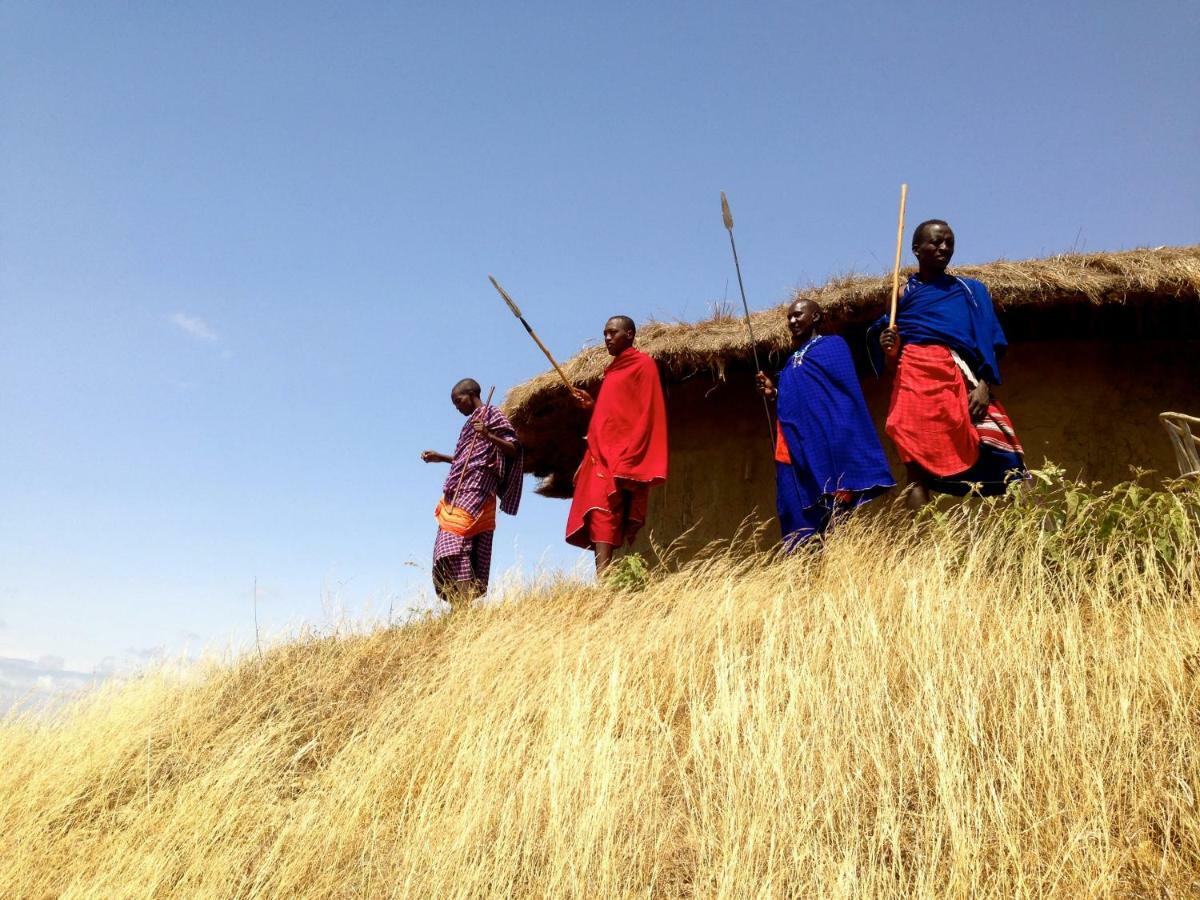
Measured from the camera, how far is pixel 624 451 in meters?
5.73

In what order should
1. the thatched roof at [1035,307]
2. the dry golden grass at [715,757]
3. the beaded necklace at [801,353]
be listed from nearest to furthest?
the dry golden grass at [715,757] → the beaded necklace at [801,353] → the thatched roof at [1035,307]

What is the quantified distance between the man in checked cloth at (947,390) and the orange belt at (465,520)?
106 inches

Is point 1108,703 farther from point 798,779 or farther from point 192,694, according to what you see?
point 192,694

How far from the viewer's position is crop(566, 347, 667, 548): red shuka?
573 cm

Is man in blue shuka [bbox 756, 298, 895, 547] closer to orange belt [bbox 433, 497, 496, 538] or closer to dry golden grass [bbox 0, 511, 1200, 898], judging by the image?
dry golden grass [bbox 0, 511, 1200, 898]

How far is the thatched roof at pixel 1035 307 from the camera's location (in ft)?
18.7

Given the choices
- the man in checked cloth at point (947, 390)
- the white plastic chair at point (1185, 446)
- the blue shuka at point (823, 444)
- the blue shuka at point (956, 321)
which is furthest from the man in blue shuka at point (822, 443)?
the white plastic chair at point (1185, 446)

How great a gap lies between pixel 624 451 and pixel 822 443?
3.91 ft

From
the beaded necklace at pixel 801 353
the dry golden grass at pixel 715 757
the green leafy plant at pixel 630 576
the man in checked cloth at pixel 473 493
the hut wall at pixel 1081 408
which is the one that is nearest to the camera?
the dry golden grass at pixel 715 757

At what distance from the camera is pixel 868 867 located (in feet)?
7.68

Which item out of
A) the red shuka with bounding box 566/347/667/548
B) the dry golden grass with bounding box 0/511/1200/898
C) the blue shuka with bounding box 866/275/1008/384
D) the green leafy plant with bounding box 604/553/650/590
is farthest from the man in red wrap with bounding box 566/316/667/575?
the blue shuka with bounding box 866/275/1008/384

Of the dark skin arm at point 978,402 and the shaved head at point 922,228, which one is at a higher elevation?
the shaved head at point 922,228

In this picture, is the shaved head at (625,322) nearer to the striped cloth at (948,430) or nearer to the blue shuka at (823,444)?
the blue shuka at (823,444)

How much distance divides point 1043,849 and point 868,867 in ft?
1.37
